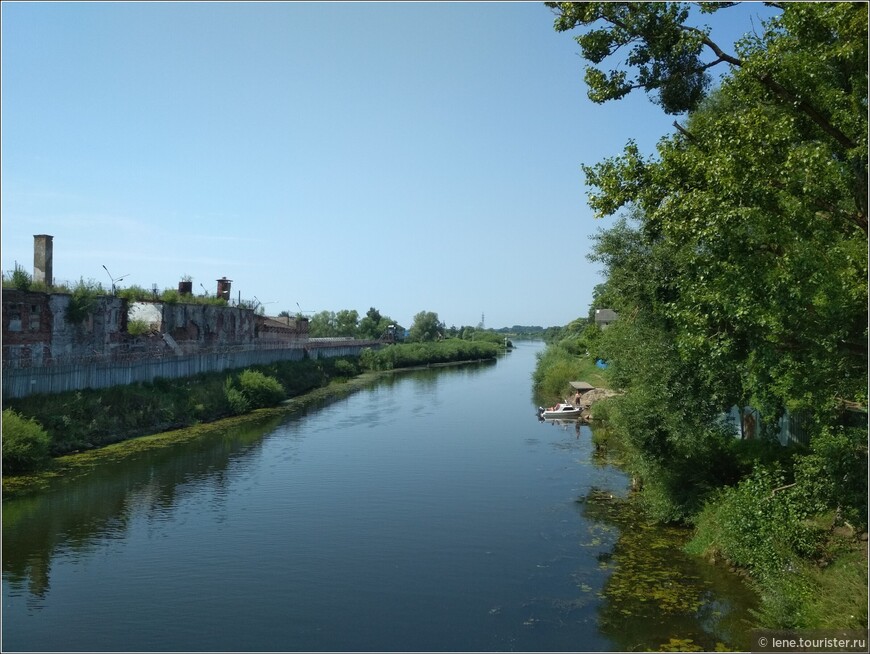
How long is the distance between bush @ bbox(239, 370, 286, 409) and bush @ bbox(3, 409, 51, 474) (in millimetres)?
19460

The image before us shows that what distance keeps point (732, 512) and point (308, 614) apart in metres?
10.3

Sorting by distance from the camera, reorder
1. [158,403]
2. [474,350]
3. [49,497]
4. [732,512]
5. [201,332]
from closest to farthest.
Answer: [732,512], [49,497], [158,403], [201,332], [474,350]

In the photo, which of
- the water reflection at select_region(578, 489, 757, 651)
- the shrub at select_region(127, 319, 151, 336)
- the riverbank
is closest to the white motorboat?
the riverbank

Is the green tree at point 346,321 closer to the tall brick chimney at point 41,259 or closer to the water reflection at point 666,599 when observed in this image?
the tall brick chimney at point 41,259

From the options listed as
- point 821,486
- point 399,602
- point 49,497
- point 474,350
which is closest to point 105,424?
point 49,497

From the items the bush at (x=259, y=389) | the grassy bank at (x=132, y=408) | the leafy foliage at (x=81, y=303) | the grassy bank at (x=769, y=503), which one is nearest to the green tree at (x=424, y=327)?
the grassy bank at (x=132, y=408)

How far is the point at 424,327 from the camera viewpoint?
126 meters

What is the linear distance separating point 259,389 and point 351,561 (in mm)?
32151

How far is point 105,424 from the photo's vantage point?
34656 millimetres

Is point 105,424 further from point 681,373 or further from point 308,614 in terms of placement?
point 681,373

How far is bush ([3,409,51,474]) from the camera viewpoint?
27312 mm

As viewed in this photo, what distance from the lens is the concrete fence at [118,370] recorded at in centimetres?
3139

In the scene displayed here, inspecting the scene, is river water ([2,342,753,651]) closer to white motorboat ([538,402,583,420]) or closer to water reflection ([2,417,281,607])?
water reflection ([2,417,281,607])

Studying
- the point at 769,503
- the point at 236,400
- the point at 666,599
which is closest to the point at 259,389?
the point at 236,400
